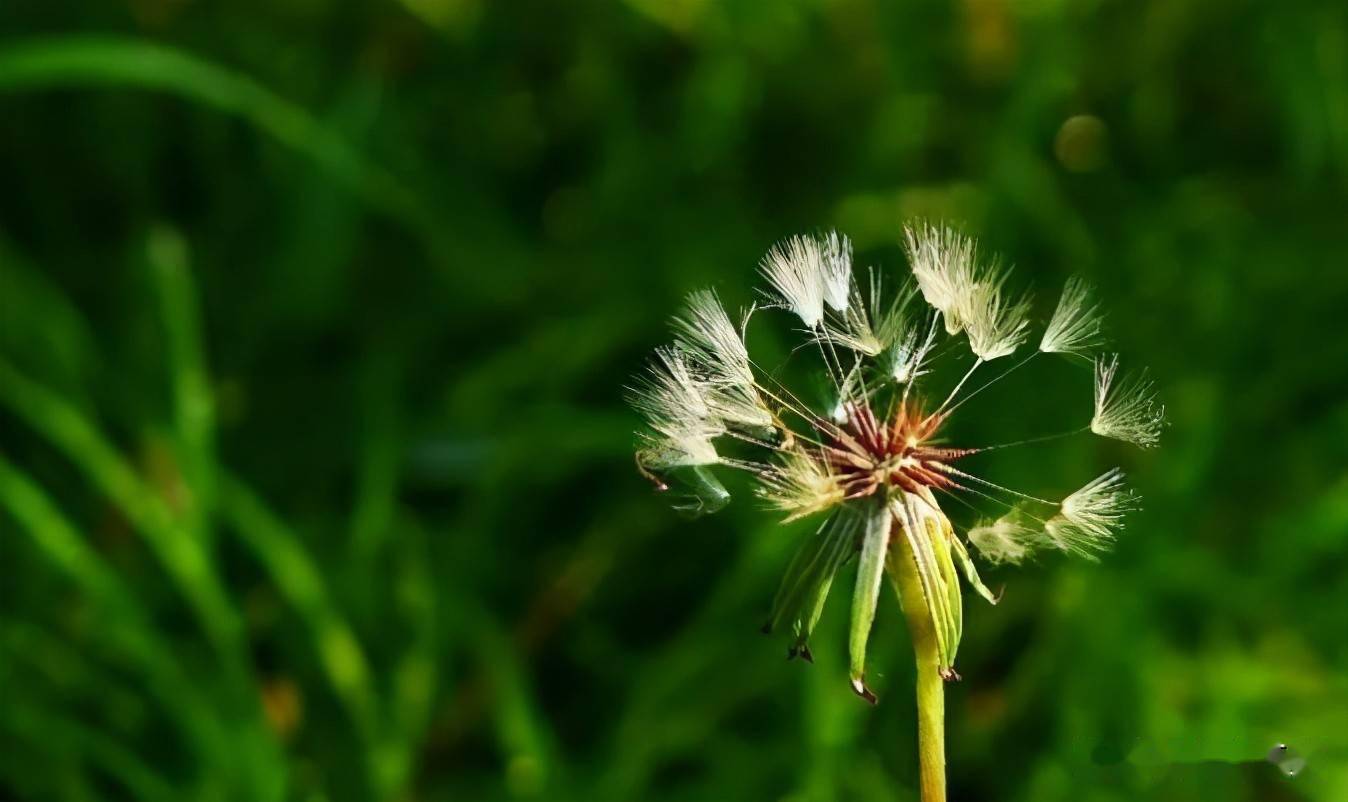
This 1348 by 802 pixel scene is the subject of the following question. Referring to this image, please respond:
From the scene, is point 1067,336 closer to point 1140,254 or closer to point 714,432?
point 714,432

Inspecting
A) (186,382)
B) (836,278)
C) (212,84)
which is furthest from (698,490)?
(212,84)

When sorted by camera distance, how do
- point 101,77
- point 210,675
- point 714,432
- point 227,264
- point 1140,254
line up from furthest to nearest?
1. point 227,264
2. point 101,77
3. point 1140,254
4. point 210,675
5. point 714,432

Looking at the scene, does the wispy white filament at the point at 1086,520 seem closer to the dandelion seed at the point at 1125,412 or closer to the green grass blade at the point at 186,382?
the dandelion seed at the point at 1125,412

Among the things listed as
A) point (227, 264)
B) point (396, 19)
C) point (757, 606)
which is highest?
point (396, 19)

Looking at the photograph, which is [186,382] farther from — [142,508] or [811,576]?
[811,576]

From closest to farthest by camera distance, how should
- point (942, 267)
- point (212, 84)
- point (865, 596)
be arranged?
point (865, 596), point (942, 267), point (212, 84)

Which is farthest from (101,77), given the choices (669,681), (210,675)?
(669,681)

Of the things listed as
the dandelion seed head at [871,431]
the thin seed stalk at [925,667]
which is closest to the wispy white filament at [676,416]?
the dandelion seed head at [871,431]

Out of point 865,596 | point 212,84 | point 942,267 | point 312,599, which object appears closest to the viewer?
point 865,596
